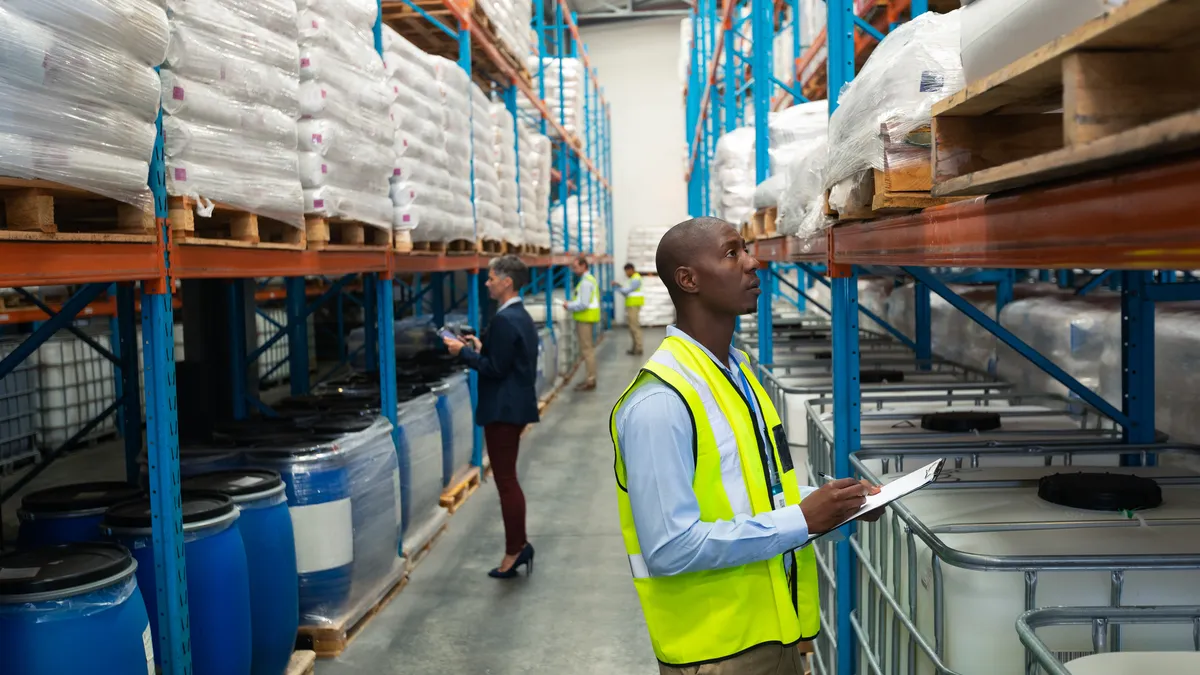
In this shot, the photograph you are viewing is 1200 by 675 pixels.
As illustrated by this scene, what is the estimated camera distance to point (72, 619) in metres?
2.79

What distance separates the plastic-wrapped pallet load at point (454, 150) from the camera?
23.0 feet

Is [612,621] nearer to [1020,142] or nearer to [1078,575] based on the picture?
[1078,575]

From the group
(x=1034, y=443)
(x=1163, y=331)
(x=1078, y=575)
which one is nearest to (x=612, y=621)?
(x=1034, y=443)

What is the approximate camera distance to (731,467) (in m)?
2.21

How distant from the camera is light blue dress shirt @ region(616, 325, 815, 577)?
2100mm

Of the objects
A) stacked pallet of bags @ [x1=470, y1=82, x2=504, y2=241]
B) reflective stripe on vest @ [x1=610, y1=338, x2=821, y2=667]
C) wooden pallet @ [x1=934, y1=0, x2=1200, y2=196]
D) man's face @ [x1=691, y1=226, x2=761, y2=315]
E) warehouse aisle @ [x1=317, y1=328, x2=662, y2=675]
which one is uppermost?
stacked pallet of bags @ [x1=470, y1=82, x2=504, y2=241]

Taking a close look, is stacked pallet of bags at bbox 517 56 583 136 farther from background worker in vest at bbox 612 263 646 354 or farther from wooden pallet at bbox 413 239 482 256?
wooden pallet at bbox 413 239 482 256

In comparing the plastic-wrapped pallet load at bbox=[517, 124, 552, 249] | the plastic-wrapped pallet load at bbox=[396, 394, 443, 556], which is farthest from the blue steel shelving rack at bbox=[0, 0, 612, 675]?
the plastic-wrapped pallet load at bbox=[517, 124, 552, 249]

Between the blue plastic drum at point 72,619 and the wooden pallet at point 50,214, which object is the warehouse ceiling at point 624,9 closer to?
the wooden pallet at point 50,214

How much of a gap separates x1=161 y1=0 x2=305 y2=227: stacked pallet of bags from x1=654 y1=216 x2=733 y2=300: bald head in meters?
1.91

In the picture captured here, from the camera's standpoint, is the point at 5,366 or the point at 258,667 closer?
the point at 5,366

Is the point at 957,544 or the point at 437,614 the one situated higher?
the point at 957,544

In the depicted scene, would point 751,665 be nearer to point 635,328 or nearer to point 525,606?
point 525,606

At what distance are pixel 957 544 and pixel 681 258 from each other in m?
0.95
